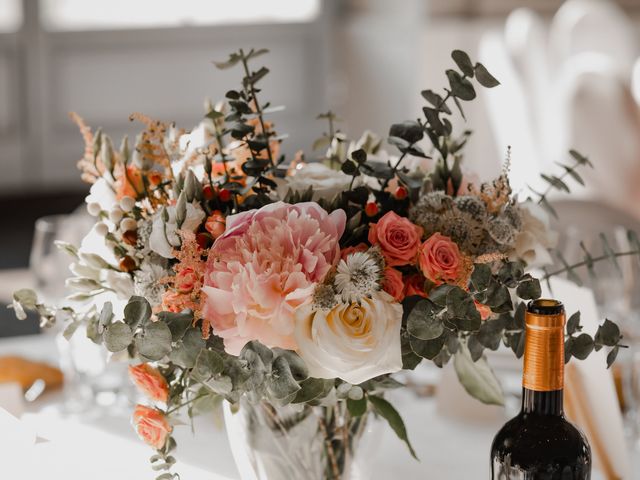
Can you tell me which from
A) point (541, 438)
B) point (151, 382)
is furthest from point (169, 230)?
point (541, 438)

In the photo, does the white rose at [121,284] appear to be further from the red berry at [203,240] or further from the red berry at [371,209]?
the red berry at [371,209]

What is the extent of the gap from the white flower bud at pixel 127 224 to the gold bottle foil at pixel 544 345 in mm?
370

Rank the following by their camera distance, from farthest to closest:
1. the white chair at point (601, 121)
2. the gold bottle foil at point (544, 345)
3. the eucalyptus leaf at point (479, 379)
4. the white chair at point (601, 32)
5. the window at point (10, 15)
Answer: the window at point (10, 15), the white chair at point (601, 32), the white chair at point (601, 121), the eucalyptus leaf at point (479, 379), the gold bottle foil at point (544, 345)

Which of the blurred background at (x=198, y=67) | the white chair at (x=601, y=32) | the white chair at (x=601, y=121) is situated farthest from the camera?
the blurred background at (x=198, y=67)

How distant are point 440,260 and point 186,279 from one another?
214 millimetres

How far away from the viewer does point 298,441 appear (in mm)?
1028

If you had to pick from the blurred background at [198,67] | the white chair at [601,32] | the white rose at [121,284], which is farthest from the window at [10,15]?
the white rose at [121,284]

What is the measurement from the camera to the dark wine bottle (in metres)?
0.84

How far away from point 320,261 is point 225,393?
14 centimetres

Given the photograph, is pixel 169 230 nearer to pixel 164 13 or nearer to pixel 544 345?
pixel 544 345

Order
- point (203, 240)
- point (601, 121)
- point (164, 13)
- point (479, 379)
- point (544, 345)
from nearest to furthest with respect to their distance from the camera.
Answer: point (544, 345)
point (203, 240)
point (479, 379)
point (601, 121)
point (164, 13)

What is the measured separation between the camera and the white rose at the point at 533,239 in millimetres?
997

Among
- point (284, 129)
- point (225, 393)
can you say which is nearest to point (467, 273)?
point (225, 393)

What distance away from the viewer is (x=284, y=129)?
6465 mm
